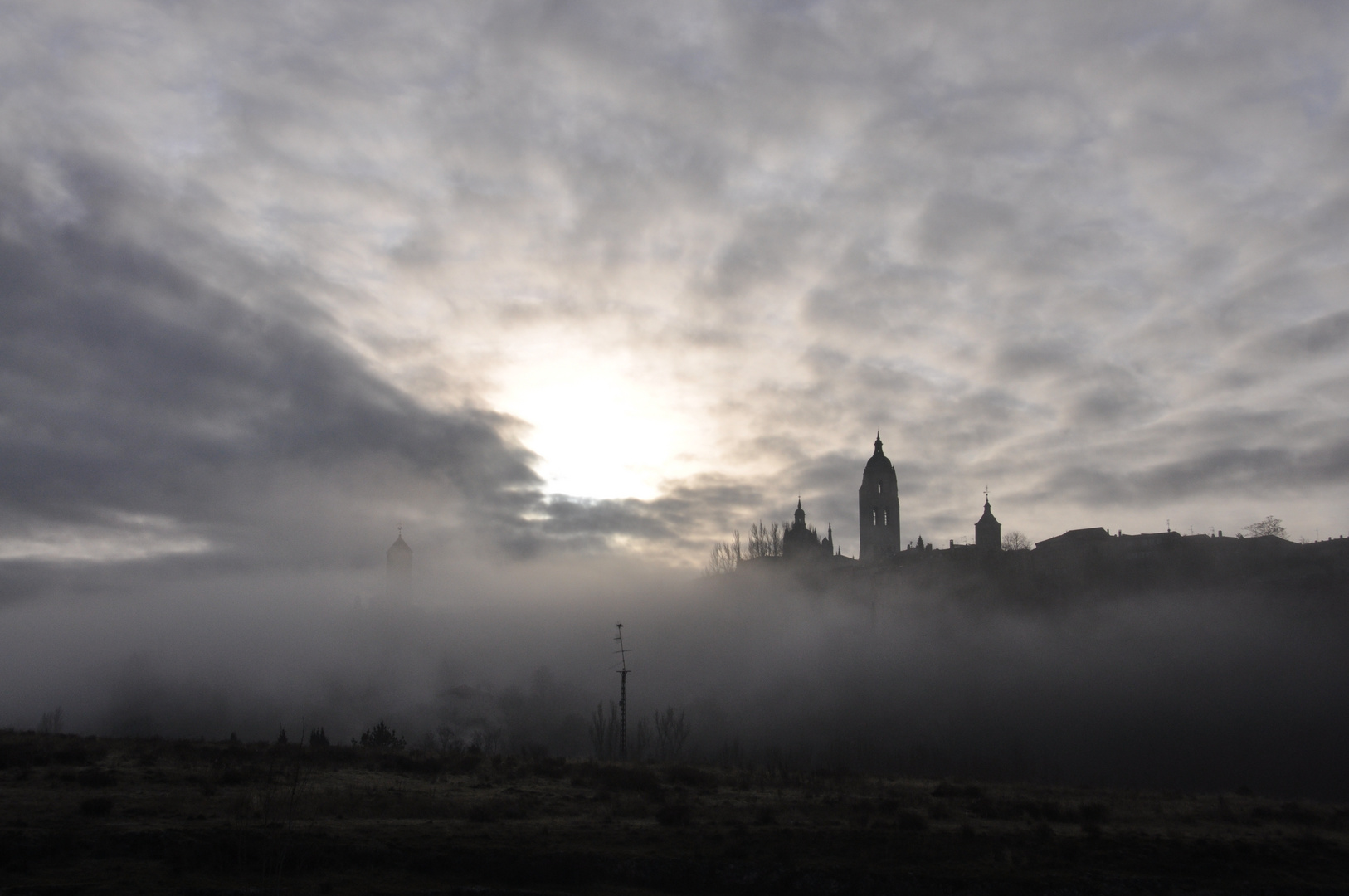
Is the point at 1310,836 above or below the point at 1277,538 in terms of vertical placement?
below

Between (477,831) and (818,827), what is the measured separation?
14181 mm

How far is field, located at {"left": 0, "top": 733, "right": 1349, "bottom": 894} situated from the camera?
31438 mm

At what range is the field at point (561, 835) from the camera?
31438 millimetres

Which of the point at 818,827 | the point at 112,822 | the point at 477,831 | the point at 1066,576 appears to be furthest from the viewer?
the point at 1066,576

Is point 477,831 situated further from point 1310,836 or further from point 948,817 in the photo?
point 1310,836

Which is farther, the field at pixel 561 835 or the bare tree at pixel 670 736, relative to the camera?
the bare tree at pixel 670 736

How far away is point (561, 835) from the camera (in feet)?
122

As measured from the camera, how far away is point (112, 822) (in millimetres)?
33969

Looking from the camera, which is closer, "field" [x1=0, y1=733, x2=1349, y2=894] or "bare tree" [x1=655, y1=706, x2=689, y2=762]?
"field" [x1=0, y1=733, x2=1349, y2=894]

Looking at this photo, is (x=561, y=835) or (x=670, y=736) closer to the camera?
(x=561, y=835)

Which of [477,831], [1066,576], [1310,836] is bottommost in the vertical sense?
[1310,836]

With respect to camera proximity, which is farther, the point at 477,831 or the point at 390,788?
the point at 390,788

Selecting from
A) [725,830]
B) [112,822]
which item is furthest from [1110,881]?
[112,822]

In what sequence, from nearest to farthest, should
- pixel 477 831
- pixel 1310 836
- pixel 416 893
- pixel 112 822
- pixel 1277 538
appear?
pixel 416 893 → pixel 112 822 → pixel 477 831 → pixel 1310 836 → pixel 1277 538
